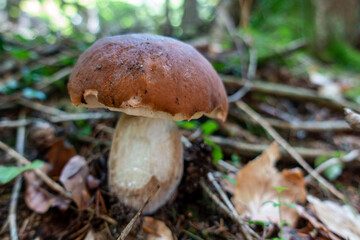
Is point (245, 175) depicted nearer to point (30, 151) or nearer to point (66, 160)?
point (66, 160)

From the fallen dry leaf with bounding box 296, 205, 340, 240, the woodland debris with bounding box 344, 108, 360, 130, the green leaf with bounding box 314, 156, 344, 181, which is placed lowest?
the green leaf with bounding box 314, 156, 344, 181

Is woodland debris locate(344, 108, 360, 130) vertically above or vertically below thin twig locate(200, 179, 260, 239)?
above

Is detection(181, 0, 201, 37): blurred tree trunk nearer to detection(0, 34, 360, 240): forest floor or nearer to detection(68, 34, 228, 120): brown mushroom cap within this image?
detection(0, 34, 360, 240): forest floor

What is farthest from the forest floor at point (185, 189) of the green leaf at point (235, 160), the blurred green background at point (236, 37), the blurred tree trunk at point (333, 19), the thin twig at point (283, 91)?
the blurred tree trunk at point (333, 19)

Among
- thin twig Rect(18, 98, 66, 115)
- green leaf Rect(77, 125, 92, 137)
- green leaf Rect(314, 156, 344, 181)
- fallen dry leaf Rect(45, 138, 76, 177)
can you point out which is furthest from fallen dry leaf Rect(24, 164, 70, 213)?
green leaf Rect(314, 156, 344, 181)

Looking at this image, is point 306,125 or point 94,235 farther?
point 306,125

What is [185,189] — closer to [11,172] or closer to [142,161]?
[142,161]

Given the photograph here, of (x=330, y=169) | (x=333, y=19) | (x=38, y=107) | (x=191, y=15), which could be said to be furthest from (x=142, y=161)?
(x=333, y=19)
